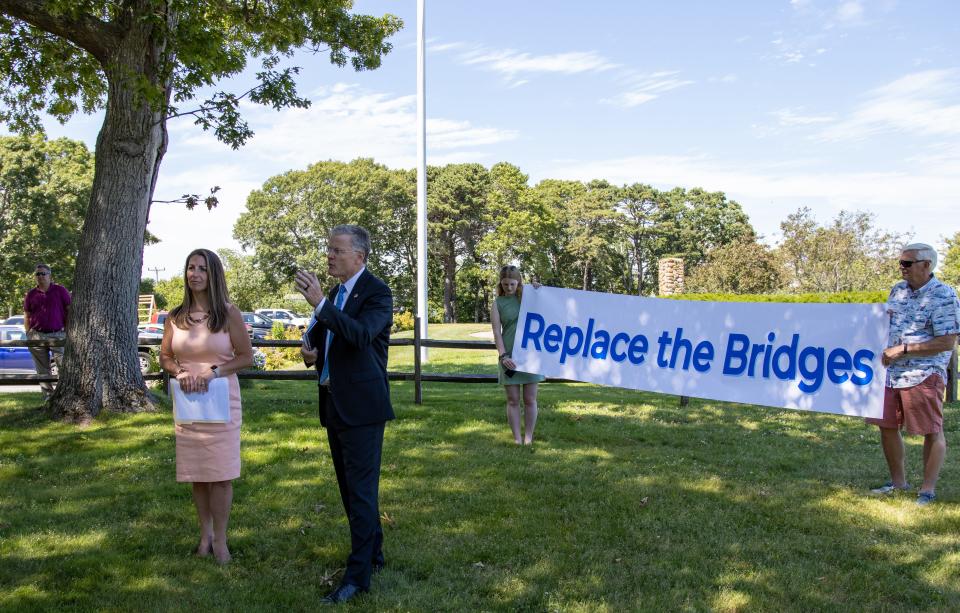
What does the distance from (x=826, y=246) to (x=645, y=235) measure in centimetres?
3393

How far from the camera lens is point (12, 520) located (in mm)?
5547

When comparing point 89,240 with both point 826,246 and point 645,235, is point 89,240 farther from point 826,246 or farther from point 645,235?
point 645,235

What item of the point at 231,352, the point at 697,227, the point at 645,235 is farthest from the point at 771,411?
the point at 697,227

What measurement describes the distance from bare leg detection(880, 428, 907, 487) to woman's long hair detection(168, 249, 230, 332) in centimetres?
532

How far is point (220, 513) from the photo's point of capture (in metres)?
4.71

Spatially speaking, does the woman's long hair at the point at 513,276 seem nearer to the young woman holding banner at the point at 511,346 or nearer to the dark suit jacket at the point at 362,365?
the young woman holding banner at the point at 511,346

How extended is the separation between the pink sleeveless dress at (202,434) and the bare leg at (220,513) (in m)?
0.15

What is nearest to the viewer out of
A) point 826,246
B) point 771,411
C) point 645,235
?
point 771,411

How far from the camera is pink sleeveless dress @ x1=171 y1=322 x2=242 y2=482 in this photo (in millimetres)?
4523

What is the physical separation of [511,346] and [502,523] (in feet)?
8.75

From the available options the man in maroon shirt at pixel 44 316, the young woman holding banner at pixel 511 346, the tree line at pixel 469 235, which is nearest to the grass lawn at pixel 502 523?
the young woman holding banner at pixel 511 346

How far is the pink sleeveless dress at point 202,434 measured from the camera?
4523 mm

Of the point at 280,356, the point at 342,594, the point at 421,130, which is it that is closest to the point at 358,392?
the point at 342,594

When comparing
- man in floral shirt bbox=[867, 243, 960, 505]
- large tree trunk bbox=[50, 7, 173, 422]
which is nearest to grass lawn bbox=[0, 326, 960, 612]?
large tree trunk bbox=[50, 7, 173, 422]
